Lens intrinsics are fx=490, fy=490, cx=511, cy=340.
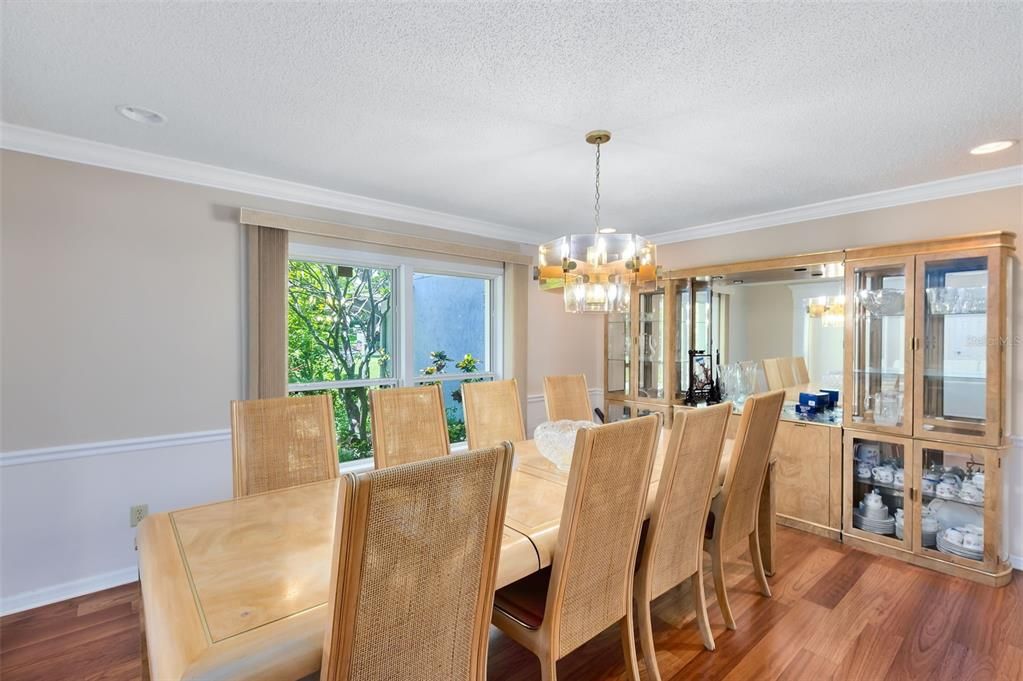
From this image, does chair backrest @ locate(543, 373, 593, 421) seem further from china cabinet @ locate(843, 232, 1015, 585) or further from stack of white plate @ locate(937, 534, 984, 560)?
stack of white plate @ locate(937, 534, 984, 560)

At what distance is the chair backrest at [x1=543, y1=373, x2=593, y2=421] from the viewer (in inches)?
129

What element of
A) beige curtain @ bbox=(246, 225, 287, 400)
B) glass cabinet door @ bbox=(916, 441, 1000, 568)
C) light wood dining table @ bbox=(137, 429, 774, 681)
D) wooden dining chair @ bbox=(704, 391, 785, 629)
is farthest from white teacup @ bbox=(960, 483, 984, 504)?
beige curtain @ bbox=(246, 225, 287, 400)

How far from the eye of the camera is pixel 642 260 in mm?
2217

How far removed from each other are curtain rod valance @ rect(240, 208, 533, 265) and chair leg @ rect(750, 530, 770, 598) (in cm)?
271

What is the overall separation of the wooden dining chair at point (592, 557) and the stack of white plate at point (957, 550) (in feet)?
7.56

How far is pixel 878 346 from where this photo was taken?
3.15 m

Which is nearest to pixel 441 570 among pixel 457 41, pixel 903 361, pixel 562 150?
pixel 457 41

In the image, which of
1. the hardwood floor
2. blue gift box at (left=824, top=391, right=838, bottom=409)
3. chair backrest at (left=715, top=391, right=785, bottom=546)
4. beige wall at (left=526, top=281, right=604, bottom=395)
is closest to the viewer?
the hardwood floor

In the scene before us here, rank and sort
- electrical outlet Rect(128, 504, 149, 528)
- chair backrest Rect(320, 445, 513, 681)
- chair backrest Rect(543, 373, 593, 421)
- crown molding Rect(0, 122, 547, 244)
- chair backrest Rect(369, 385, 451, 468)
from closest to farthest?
chair backrest Rect(320, 445, 513, 681) < crown molding Rect(0, 122, 547, 244) < chair backrest Rect(369, 385, 451, 468) < electrical outlet Rect(128, 504, 149, 528) < chair backrest Rect(543, 373, 593, 421)

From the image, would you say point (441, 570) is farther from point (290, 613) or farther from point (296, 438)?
point (296, 438)

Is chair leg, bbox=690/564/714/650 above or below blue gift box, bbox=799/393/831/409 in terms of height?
below

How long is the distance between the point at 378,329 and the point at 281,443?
1.69 metres

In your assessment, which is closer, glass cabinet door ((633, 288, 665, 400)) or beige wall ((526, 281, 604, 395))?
glass cabinet door ((633, 288, 665, 400))

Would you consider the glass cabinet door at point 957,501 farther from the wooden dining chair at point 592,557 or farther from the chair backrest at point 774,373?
the wooden dining chair at point 592,557
